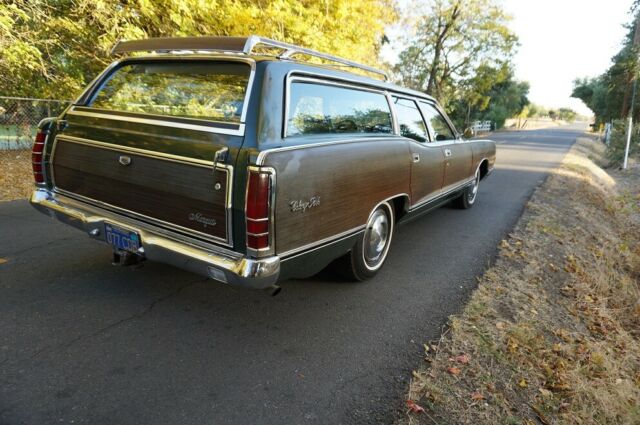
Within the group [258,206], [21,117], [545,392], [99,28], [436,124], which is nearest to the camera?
[258,206]

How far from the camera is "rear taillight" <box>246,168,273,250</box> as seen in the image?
2473 mm

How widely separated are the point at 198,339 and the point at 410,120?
3183mm

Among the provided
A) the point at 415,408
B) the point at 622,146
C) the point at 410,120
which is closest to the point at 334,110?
the point at 410,120

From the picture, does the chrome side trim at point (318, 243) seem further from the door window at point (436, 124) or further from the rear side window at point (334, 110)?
the door window at point (436, 124)

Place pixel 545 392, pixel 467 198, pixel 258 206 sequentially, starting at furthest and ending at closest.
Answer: pixel 467 198 → pixel 545 392 → pixel 258 206

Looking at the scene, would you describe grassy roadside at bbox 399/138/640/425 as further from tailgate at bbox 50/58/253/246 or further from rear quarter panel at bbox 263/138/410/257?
tailgate at bbox 50/58/253/246

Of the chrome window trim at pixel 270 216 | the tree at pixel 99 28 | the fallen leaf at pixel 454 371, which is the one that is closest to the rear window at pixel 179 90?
the chrome window trim at pixel 270 216

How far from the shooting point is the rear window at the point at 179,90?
2.94 meters

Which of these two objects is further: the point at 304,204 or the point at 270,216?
the point at 304,204

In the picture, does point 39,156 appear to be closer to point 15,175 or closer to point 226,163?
point 226,163

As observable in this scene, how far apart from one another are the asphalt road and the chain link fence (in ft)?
19.8

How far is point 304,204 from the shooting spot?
278 centimetres

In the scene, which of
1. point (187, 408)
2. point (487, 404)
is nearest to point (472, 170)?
point (487, 404)

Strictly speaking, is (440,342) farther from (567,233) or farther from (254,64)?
(567,233)
